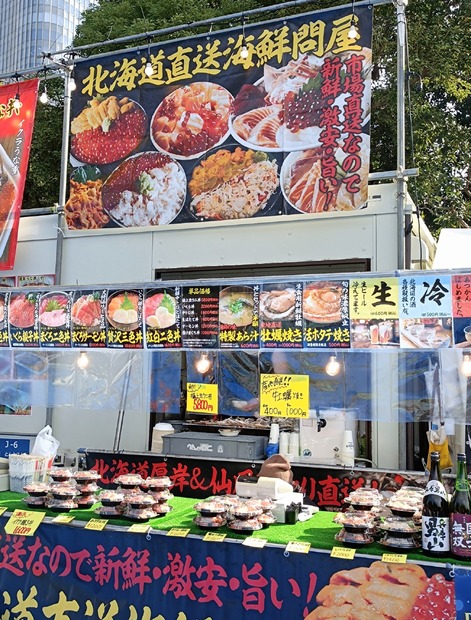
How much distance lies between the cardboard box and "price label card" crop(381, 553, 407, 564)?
3.44m

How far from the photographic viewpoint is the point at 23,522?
404 centimetres

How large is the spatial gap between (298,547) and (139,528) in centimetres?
102

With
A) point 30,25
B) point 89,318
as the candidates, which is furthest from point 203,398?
point 30,25

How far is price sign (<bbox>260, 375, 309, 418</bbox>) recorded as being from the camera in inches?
186

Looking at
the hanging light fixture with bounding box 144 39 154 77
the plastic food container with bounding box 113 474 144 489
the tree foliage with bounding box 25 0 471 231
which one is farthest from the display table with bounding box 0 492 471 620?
the tree foliage with bounding box 25 0 471 231

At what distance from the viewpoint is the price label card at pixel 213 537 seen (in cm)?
356

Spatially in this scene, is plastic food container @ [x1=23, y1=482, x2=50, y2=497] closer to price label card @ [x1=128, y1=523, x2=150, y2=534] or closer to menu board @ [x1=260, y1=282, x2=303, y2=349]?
price label card @ [x1=128, y1=523, x2=150, y2=534]

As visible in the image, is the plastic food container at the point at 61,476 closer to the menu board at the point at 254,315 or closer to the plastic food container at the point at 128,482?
the plastic food container at the point at 128,482

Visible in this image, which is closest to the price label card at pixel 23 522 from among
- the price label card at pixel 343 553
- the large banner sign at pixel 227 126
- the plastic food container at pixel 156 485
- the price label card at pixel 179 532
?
Result: the plastic food container at pixel 156 485

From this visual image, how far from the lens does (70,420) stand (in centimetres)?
785

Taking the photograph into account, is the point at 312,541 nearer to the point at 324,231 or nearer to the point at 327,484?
the point at 327,484

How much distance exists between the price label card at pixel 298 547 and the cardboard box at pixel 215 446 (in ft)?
10.4

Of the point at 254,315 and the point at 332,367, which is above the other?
the point at 254,315

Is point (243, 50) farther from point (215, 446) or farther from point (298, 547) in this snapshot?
point (298, 547)
